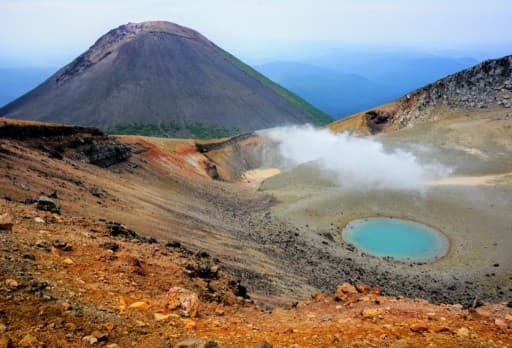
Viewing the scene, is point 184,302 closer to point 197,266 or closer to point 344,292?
point 197,266

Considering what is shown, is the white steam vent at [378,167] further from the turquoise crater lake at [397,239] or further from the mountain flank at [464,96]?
the mountain flank at [464,96]

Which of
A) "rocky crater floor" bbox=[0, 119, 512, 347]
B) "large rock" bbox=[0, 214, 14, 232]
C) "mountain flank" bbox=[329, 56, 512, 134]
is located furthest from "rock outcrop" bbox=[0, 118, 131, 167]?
"mountain flank" bbox=[329, 56, 512, 134]

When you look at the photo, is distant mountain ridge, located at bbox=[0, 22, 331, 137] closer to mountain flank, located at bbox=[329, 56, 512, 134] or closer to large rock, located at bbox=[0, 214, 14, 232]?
mountain flank, located at bbox=[329, 56, 512, 134]

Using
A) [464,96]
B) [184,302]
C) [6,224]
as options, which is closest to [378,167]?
[464,96]

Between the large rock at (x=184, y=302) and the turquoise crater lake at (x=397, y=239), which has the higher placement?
the turquoise crater lake at (x=397, y=239)

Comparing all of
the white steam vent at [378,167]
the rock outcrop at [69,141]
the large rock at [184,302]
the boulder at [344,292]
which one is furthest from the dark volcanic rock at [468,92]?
the large rock at [184,302]

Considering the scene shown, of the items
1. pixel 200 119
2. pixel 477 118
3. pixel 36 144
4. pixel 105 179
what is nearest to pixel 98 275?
pixel 105 179

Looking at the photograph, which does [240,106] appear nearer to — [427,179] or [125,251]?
[427,179]
